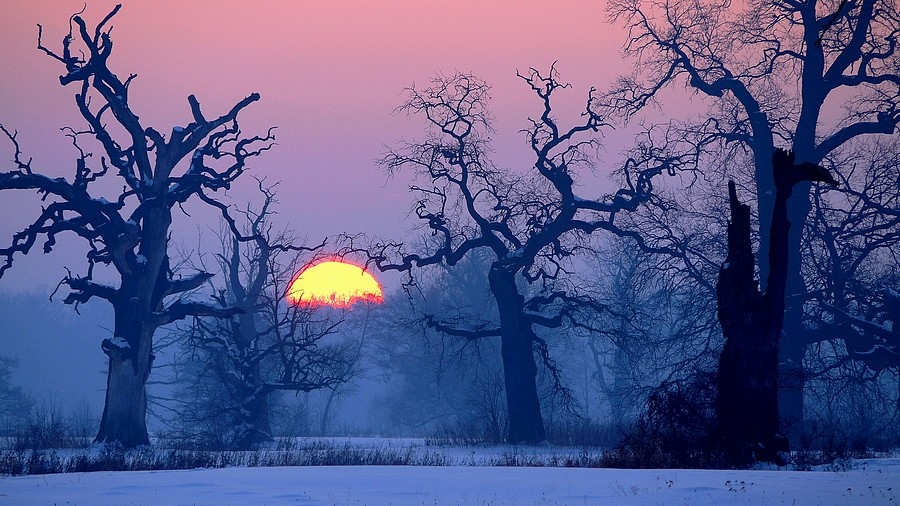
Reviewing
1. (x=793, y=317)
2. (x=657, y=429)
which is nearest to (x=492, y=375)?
(x=793, y=317)

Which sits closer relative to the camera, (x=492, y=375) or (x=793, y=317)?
(x=793, y=317)

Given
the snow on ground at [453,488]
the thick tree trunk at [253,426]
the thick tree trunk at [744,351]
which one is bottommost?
the snow on ground at [453,488]

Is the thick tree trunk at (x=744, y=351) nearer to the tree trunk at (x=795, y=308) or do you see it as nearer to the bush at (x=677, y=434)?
the bush at (x=677, y=434)

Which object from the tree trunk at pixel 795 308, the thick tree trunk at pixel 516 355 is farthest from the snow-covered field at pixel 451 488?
the thick tree trunk at pixel 516 355

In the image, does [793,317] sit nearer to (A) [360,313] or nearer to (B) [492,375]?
(B) [492,375]

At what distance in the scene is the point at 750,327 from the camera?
1773cm

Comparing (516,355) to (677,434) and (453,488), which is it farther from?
(453,488)

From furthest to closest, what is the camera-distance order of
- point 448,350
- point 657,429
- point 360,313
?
point 360,313 → point 448,350 → point 657,429

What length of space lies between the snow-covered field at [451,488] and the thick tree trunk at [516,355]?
14156 millimetres

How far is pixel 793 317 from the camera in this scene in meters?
28.0

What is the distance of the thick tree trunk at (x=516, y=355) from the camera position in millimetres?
29188

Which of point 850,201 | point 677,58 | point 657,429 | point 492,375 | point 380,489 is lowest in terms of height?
point 380,489

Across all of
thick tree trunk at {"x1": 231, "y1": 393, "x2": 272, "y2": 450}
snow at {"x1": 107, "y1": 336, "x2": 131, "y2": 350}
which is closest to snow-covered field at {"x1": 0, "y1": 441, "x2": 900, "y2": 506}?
snow at {"x1": 107, "y1": 336, "x2": 131, "y2": 350}

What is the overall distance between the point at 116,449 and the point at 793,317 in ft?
65.2
